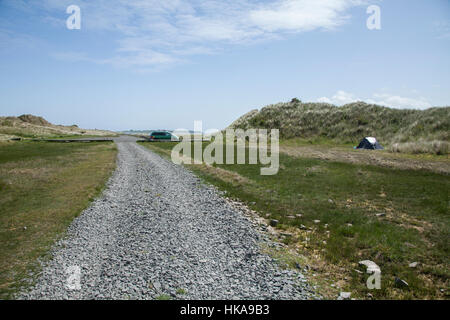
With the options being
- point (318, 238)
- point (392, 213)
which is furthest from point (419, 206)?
point (318, 238)

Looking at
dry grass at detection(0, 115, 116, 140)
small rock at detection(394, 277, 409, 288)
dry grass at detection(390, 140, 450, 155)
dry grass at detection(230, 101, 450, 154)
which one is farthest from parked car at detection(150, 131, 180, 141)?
small rock at detection(394, 277, 409, 288)

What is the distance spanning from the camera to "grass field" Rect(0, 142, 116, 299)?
26.5ft

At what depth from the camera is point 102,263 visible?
8031mm

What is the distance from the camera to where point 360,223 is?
428 inches

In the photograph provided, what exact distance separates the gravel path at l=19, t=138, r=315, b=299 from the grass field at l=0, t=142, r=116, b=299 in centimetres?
63

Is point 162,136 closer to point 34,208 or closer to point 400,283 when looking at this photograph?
point 34,208

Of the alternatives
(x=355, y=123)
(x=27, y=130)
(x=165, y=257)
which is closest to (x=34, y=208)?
(x=165, y=257)

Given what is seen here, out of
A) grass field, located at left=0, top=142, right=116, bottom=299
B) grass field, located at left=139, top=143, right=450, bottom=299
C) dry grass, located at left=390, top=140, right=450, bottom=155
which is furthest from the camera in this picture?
dry grass, located at left=390, top=140, right=450, bottom=155

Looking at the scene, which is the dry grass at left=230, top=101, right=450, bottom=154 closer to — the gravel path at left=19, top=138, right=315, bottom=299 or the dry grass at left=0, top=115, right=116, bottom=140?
the gravel path at left=19, top=138, right=315, bottom=299

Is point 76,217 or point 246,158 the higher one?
point 246,158

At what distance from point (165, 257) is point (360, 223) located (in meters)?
8.15
